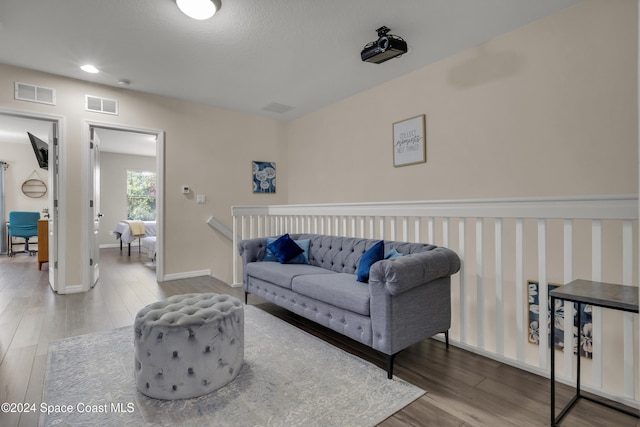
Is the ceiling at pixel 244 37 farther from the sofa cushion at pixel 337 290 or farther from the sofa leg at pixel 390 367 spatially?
the sofa leg at pixel 390 367

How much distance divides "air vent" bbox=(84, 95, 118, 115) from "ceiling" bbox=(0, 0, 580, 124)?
0.23 metres

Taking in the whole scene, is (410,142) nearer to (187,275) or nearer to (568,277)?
(568,277)

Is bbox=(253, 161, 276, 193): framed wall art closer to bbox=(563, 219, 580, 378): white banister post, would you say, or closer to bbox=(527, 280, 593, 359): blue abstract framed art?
bbox=(527, 280, 593, 359): blue abstract framed art

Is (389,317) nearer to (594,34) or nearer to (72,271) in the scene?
(594,34)

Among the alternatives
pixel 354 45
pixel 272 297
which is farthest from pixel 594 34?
pixel 272 297

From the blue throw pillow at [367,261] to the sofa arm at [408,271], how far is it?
0.41 m

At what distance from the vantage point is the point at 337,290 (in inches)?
90.2

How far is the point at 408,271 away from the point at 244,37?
259 centimetres

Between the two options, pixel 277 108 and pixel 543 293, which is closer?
pixel 543 293

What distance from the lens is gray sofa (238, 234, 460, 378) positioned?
6.40ft

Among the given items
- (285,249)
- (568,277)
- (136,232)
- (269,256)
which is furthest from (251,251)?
(136,232)

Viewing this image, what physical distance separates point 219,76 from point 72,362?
3210 millimetres

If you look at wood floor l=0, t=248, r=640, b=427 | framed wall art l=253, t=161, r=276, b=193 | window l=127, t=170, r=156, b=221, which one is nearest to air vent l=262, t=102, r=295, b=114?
framed wall art l=253, t=161, r=276, b=193

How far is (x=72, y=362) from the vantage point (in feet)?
7.08
